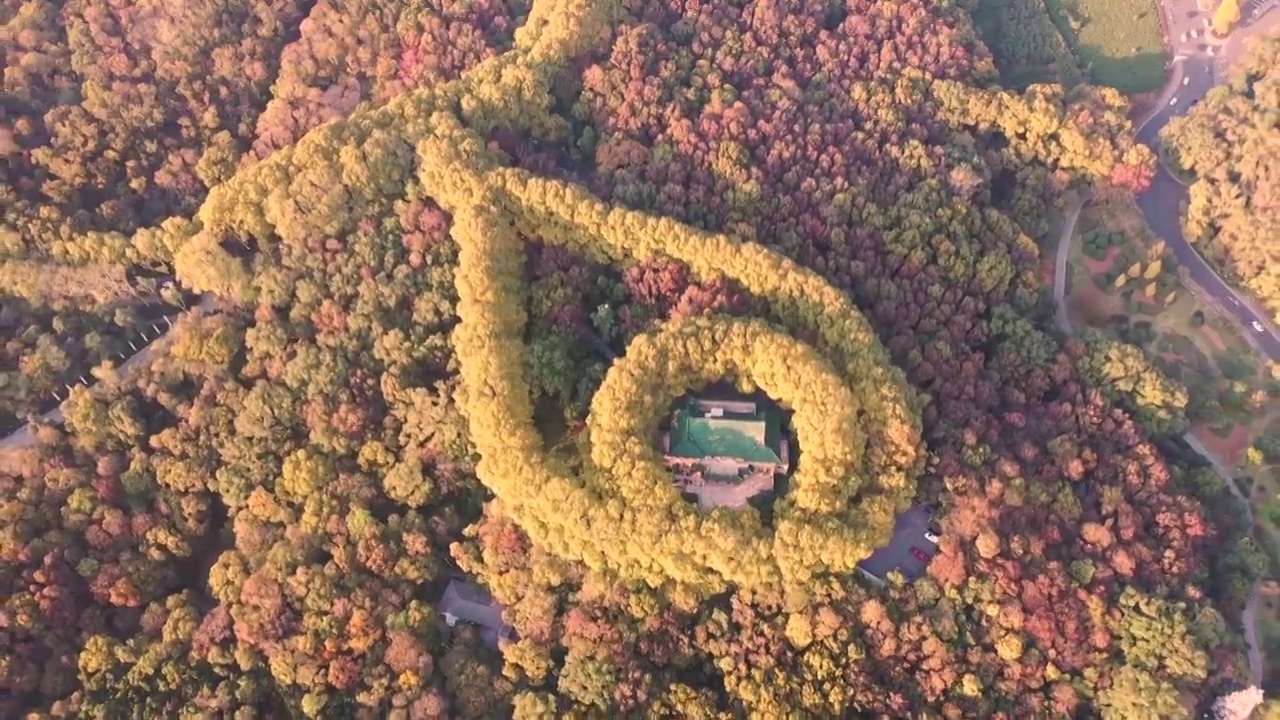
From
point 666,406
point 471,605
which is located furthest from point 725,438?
point 471,605

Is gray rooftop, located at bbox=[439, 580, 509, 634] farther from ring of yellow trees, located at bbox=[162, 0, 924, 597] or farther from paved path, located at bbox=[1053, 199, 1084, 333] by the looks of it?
paved path, located at bbox=[1053, 199, 1084, 333]

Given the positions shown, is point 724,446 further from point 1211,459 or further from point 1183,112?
point 1183,112

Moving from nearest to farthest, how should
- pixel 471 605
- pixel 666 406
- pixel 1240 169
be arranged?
pixel 471 605 < pixel 666 406 < pixel 1240 169

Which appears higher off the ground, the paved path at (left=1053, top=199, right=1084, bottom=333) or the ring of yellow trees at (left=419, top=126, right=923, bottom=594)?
the paved path at (left=1053, top=199, right=1084, bottom=333)

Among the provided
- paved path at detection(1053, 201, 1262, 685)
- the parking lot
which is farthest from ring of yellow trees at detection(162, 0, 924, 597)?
paved path at detection(1053, 201, 1262, 685)

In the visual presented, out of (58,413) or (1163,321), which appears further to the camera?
(1163,321)

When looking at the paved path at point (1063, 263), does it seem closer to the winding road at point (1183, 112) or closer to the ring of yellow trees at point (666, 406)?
the winding road at point (1183, 112)

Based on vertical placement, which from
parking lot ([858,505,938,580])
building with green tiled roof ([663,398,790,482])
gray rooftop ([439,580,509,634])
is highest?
building with green tiled roof ([663,398,790,482])

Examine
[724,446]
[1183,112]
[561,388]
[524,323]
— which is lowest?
[561,388]
